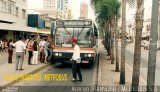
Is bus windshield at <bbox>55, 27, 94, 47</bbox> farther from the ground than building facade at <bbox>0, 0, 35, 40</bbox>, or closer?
closer

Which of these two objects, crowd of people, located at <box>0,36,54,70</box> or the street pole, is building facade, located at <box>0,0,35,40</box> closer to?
crowd of people, located at <box>0,36,54,70</box>

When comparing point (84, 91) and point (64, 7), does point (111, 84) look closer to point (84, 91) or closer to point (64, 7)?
point (84, 91)

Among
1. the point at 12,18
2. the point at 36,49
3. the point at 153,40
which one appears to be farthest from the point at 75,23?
the point at 12,18

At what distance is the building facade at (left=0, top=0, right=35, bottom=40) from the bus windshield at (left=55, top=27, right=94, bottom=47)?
19.8 m

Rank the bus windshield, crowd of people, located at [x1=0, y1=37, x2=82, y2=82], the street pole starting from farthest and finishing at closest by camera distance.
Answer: the bus windshield < crowd of people, located at [x1=0, y1=37, x2=82, y2=82] < the street pole

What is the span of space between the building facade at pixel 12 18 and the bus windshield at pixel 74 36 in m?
19.8

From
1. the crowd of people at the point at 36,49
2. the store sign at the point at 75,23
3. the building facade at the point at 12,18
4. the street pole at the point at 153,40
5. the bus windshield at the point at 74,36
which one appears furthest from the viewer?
the building facade at the point at 12,18

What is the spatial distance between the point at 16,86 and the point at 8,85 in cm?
39

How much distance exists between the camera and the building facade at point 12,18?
4556 cm

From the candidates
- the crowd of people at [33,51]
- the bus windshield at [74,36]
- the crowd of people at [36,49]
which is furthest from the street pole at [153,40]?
the bus windshield at [74,36]

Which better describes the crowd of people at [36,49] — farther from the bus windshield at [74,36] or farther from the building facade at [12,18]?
the building facade at [12,18]

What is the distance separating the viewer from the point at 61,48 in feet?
69.5

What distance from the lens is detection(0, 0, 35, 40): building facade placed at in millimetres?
45562

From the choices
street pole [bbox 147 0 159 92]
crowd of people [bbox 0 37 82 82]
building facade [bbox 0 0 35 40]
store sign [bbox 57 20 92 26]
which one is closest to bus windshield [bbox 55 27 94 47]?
store sign [bbox 57 20 92 26]
